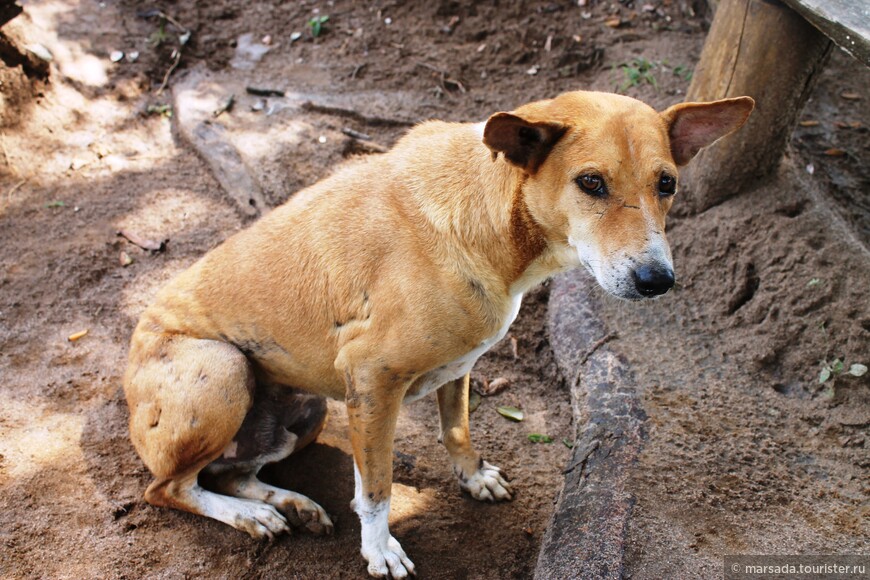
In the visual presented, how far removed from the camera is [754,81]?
4156mm

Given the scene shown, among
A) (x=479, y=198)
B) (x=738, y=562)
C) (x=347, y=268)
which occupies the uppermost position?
(x=479, y=198)

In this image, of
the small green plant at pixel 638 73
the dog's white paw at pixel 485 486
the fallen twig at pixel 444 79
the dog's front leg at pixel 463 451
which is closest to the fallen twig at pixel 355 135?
the fallen twig at pixel 444 79

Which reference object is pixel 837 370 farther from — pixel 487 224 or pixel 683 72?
pixel 683 72

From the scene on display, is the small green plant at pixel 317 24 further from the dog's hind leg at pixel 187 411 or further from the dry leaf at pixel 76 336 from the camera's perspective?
the dog's hind leg at pixel 187 411

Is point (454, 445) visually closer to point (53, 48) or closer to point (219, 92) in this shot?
point (219, 92)

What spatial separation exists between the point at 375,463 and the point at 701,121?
197cm

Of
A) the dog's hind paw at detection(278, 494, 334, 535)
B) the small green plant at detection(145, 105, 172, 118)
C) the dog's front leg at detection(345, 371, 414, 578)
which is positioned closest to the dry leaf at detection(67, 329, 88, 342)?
the dog's hind paw at detection(278, 494, 334, 535)

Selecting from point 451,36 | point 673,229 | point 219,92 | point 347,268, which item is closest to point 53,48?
point 219,92

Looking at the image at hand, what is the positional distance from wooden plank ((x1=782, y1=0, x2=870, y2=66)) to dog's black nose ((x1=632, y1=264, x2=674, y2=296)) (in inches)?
60.5

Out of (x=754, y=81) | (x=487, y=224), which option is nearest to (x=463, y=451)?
(x=487, y=224)

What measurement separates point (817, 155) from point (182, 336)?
4.17m

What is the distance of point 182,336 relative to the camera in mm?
3412

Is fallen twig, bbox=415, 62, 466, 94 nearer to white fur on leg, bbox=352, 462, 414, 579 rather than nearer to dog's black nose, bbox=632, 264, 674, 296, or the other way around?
white fur on leg, bbox=352, 462, 414, 579

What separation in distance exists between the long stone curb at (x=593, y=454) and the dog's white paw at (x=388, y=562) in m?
0.63
